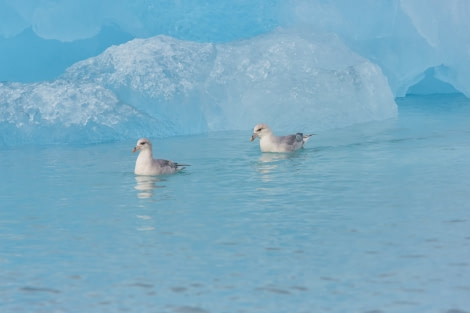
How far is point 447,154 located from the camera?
1188 cm

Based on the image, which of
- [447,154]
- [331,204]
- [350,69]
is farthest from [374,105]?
[331,204]

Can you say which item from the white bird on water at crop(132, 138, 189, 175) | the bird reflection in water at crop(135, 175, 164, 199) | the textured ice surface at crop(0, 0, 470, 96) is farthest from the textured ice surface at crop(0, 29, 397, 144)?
the bird reflection in water at crop(135, 175, 164, 199)

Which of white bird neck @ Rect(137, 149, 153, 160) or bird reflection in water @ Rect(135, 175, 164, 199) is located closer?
bird reflection in water @ Rect(135, 175, 164, 199)

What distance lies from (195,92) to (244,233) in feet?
32.2

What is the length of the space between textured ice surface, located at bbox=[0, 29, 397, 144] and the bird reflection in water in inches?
198

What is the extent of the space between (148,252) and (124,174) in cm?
457

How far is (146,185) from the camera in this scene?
10234mm

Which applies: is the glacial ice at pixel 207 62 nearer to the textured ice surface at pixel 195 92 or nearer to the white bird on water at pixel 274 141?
the textured ice surface at pixel 195 92

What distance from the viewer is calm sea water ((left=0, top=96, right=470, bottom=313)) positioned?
555 cm

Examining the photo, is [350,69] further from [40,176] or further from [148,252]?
[148,252]

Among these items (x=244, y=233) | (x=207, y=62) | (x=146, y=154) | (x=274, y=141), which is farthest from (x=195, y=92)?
(x=244, y=233)

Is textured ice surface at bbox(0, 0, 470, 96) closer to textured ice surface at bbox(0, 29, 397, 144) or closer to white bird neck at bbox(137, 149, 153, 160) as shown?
textured ice surface at bbox(0, 29, 397, 144)

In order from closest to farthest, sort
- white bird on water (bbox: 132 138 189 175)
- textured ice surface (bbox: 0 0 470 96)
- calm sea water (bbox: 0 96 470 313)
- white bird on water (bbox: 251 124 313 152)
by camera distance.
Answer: calm sea water (bbox: 0 96 470 313) → white bird on water (bbox: 132 138 189 175) → white bird on water (bbox: 251 124 313 152) → textured ice surface (bbox: 0 0 470 96)

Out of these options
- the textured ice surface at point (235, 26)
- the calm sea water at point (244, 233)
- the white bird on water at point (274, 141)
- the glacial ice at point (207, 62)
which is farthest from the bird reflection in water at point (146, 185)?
the textured ice surface at point (235, 26)
